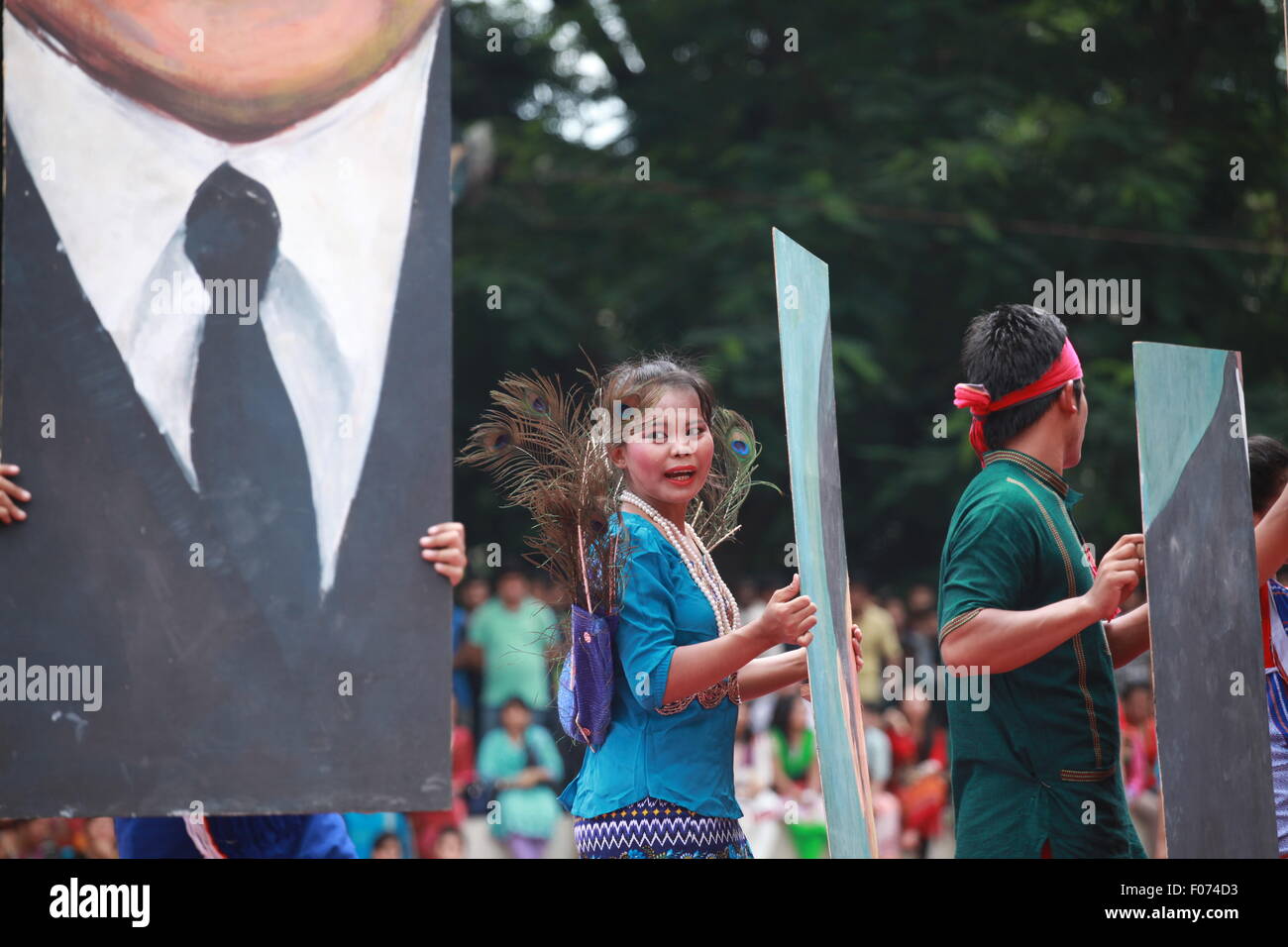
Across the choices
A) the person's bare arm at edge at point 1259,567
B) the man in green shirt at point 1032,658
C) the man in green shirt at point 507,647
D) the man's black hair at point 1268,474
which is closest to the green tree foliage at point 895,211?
the man in green shirt at point 507,647

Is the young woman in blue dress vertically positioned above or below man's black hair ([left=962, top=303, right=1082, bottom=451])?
below

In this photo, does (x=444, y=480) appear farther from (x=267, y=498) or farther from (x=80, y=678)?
(x=80, y=678)

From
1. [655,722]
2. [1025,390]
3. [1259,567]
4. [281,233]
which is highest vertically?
[281,233]

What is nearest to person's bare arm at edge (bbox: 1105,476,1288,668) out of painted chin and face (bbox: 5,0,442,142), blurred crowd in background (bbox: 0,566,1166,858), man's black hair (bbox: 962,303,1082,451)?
man's black hair (bbox: 962,303,1082,451)

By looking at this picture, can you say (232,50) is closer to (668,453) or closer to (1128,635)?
(668,453)

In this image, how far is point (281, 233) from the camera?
3543 mm

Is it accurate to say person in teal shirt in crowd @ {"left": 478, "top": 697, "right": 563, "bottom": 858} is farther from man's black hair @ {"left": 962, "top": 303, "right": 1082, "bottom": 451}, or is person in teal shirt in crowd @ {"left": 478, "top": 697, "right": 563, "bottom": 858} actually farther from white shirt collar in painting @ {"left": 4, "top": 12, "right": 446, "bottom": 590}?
man's black hair @ {"left": 962, "top": 303, "right": 1082, "bottom": 451}

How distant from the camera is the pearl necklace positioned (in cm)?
331

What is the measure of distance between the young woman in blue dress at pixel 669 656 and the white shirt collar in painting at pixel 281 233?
60cm

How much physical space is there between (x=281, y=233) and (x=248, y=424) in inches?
17.5

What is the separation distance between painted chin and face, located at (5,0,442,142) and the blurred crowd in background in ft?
12.5

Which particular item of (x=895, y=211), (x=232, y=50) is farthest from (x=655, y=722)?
(x=895, y=211)

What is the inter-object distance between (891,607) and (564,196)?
421 centimetres

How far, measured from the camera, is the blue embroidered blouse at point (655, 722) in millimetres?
3133
